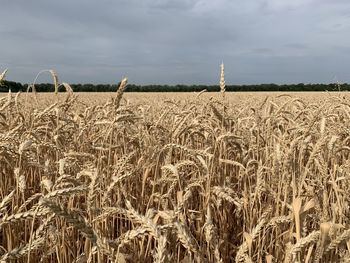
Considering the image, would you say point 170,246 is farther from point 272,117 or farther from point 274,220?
point 272,117

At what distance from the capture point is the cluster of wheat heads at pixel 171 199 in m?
1.30

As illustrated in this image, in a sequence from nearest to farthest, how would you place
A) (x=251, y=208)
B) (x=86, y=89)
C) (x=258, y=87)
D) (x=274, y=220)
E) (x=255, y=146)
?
(x=274, y=220) < (x=251, y=208) < (x=255, y=146) < (x=86, y=89) < (x=258, y=87)

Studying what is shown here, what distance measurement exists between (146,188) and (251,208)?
724mm

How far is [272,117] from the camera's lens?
119 inches

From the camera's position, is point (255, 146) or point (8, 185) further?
point (255, 146)

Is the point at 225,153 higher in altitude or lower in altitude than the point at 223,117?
lower

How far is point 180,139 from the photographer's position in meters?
3.09

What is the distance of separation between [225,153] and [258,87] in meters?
49.1

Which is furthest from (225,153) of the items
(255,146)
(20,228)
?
(20,228)

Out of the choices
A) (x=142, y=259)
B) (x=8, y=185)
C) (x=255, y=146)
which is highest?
(x=255, y=146)

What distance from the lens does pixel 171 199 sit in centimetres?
199

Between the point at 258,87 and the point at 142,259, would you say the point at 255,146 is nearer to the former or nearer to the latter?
the point at 142,259

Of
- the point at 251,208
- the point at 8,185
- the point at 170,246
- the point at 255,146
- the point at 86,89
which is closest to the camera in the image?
the point at 170,246

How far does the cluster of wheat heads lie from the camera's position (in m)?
1.30
